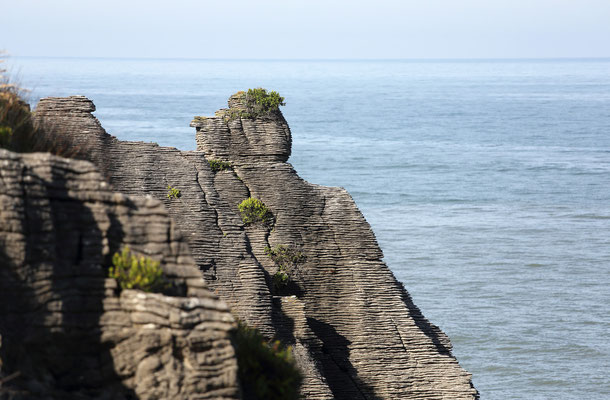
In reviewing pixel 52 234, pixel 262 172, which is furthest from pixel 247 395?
pixel 262 172

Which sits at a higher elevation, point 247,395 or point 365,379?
point 247,395

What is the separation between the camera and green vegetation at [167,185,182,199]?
29766 millimetres

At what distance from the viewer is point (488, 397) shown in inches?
2469

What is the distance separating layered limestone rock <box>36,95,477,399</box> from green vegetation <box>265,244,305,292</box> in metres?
0.17

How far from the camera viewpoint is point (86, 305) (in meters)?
15.5

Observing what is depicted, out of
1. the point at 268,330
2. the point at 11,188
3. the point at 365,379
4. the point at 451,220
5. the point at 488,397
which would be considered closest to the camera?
the point at 11,188

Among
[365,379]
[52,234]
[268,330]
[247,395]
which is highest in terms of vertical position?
[52,234]

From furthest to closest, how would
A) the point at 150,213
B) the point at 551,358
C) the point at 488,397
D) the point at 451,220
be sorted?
the point at 451,220, the point at 551,358, the point at 488,397, the point at 150,213

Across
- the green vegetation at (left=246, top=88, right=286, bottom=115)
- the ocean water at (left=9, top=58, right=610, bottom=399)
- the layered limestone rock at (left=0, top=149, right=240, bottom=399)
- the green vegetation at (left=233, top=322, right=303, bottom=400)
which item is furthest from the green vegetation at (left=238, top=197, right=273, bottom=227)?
A: the layered limestone rock at (left=0, top=149, right=240, bottom=399)

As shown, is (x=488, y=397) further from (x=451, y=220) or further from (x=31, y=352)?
(x=451, y=220)

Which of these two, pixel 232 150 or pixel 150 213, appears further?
pixel 232 150

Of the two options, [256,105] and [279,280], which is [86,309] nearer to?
[279,280]

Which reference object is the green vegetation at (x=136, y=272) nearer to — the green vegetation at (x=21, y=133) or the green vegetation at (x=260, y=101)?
the green vegetation at (x=21, y=133)

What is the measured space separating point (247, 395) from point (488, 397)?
163 feet
